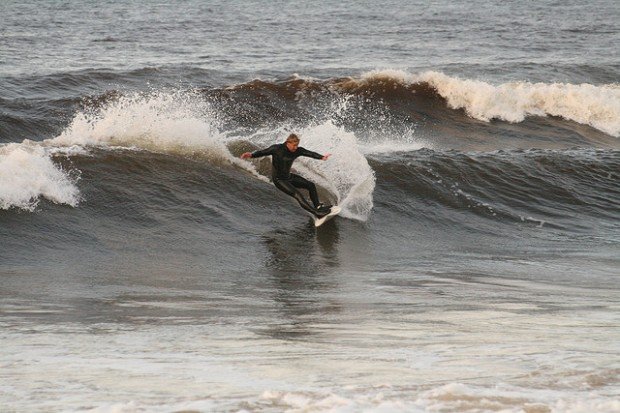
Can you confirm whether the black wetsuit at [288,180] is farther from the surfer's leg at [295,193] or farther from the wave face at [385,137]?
the wave face at [385,137]

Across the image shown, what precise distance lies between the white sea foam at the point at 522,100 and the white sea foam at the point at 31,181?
12.9 metres

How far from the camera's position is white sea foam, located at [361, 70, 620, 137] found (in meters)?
24.0

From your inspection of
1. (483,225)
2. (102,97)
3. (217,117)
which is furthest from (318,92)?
(483,225)

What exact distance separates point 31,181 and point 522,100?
15120mm

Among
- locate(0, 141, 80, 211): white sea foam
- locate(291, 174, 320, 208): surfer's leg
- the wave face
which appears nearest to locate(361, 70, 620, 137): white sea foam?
the wave face

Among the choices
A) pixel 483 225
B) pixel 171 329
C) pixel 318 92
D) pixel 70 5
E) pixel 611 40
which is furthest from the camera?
pixel 70 5

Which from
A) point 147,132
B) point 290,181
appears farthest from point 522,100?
point 290,181

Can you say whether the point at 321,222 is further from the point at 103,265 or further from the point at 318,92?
the point at 318,92

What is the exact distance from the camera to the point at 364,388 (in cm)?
591

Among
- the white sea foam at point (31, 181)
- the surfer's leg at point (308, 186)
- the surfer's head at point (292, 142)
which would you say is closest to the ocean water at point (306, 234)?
the white sea foam at point (31, 181)

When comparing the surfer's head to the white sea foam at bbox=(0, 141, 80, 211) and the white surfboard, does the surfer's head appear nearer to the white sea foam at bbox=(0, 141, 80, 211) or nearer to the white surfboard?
the white surfboard

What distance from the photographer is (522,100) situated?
2464 centimetres

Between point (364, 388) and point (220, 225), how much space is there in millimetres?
7941

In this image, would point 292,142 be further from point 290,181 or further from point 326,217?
point 326,217
